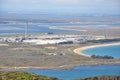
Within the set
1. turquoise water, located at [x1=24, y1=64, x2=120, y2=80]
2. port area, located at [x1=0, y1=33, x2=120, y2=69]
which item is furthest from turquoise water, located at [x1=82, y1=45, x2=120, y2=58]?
turquoise water, located at [x1=24, y1=64, x2=120, y2=80]

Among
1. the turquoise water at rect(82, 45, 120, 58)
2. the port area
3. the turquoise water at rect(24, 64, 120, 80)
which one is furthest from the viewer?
the turquoise water at rect(82, 45, 120, 58)

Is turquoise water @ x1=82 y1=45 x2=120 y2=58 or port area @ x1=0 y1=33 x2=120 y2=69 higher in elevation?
port area @ x1=0 y1=33 x2=120 y2=69

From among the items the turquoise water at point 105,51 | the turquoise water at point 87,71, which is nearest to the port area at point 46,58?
the turquoise water at point 87,71

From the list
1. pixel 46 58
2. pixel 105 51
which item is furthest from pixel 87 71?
pixel 105 51

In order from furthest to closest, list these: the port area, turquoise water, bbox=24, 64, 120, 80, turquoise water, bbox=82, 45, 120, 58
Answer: turquoise water, bbox=82, 45, 120, 58, the port area, turquoise water, bbox=24, 64, 120, 80

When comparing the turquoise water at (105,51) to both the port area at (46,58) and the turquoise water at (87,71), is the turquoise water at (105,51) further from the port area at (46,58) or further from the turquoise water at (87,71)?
the turquoise water at (87,71)

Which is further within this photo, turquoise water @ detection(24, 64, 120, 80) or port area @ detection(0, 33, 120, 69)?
port area @ detection(0, 33, 120, 69)

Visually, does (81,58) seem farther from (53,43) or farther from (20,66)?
(53,43)

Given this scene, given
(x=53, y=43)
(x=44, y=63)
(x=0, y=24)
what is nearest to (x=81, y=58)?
(x=44, y=63)

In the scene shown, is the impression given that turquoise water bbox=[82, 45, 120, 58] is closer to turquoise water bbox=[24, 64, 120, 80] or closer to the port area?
the port area
